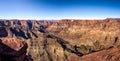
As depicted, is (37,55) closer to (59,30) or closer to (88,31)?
(88,31)

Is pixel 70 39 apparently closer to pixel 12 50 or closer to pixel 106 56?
pixel 106 56

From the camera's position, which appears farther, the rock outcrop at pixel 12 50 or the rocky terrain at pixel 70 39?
the rocky terrain at pixel 70 39

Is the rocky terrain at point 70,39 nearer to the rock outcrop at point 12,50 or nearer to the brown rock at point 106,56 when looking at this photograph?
the brown rock at point 106,56

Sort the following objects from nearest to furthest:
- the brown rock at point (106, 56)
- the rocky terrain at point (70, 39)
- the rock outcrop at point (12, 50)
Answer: the rock outcrop at point (12, 50)
the brown rock at point (106, 56)
the rocky terrain at point (70, 39)

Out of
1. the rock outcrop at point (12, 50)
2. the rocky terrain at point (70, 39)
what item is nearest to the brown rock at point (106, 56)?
the rocky terrain at point (70, 39)

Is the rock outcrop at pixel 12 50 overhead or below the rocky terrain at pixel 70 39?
overhead

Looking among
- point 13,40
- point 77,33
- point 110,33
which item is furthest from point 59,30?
point 13,40

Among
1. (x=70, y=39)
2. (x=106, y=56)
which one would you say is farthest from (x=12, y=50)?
(x=70, y=39)
